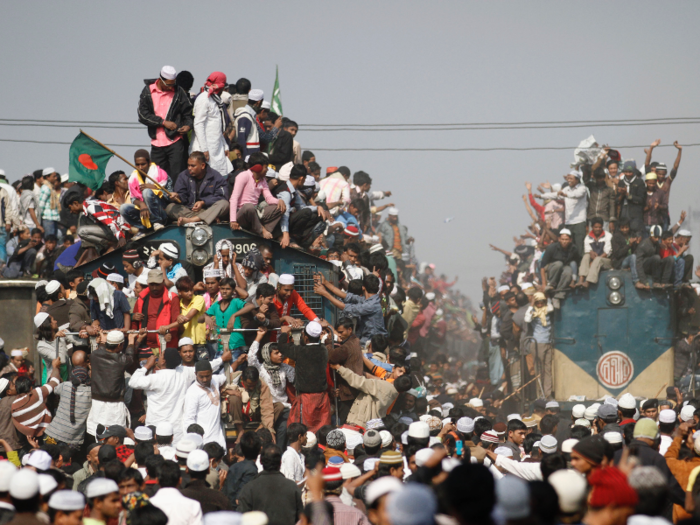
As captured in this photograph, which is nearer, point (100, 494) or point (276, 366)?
point (100, 494)

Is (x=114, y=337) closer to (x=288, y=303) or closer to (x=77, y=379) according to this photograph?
(x=77, y=379)

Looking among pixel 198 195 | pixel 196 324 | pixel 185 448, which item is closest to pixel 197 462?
pixel 185 448

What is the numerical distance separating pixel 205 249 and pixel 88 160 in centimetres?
227

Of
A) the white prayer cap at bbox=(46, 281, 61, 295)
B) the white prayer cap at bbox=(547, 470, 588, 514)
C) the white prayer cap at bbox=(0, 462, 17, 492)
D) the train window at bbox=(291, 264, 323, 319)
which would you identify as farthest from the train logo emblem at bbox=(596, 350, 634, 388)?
the white prayer cap at bbox=(0, 462, 17, 492)

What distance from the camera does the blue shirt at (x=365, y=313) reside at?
11.7 meters

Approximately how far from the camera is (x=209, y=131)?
12.1m

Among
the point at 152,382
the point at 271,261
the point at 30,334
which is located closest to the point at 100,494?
the point at 152,382

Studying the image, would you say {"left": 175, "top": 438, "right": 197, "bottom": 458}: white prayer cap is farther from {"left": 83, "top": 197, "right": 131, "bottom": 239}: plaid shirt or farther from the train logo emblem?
the train logo emblem

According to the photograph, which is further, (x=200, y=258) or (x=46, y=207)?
(x=46, y=207)

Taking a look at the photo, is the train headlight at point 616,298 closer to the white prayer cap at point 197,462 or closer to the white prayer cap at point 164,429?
the white prayer cap at point 164,429

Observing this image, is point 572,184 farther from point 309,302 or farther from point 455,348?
point 455,348

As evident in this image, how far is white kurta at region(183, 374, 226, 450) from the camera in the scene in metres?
9.09

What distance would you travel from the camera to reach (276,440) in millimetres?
9961

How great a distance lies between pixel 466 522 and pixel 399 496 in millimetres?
321
